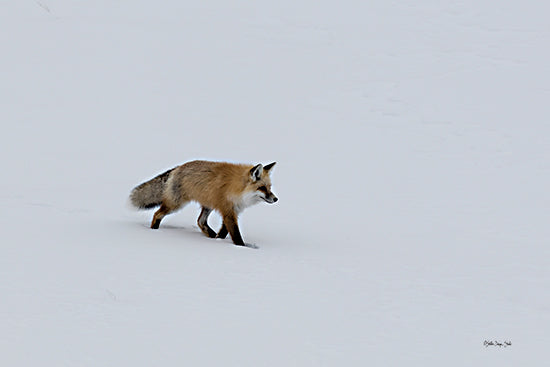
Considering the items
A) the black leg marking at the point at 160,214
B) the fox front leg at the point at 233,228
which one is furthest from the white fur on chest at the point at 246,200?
the black leg marking at the point at 160,214

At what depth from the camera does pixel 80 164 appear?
14.4 meters

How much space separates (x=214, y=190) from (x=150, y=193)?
3.63 ft

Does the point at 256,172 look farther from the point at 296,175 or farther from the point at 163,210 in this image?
the point at 296,175

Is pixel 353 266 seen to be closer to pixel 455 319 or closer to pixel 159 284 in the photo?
pixel 455 319

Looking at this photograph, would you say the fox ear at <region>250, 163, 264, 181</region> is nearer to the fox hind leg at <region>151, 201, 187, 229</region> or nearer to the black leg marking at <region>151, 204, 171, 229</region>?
the fox hind leg at <region>151, 201, 187, 229</region>

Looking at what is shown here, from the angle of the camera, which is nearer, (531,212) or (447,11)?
(531,212)

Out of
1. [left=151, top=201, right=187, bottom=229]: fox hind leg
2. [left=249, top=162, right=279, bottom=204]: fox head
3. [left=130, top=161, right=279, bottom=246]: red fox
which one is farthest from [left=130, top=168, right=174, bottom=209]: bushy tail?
[left=249, top=162, right=279, bottom=204]: fox head

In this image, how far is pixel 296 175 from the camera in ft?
47.9

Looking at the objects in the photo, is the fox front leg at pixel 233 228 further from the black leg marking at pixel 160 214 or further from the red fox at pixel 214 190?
the black leg marking at pixel 160 214

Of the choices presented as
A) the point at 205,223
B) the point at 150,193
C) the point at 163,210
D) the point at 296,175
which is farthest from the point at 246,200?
the point at 296,175

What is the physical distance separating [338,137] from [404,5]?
386 inches

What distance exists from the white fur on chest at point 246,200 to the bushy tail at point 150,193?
3.78 ft

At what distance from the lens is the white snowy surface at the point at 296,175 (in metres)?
5.83

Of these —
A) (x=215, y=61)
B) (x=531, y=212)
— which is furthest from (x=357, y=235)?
(x=215, y=61)
